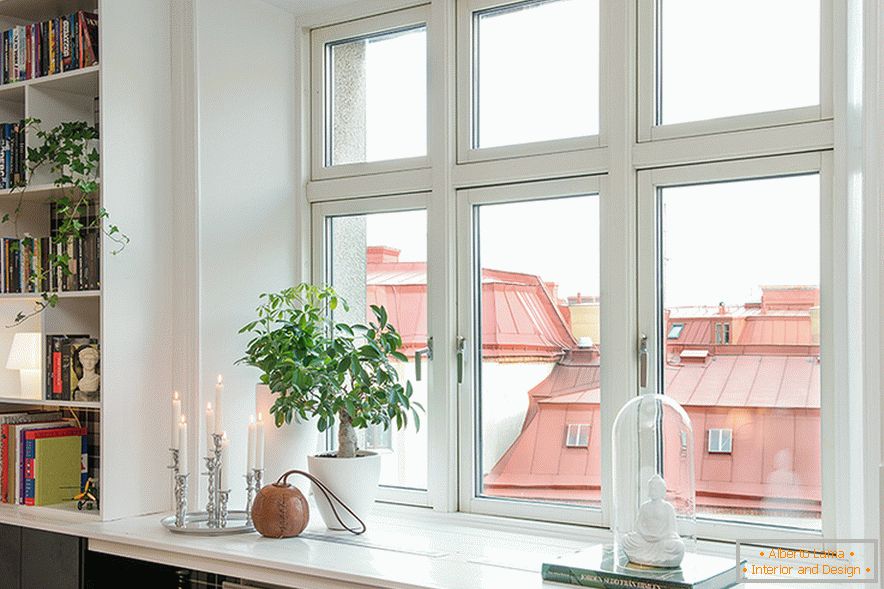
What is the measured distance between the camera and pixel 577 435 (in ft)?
9.41

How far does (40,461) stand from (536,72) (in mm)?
1900

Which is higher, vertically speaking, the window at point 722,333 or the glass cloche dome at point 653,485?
the window at point 722,333

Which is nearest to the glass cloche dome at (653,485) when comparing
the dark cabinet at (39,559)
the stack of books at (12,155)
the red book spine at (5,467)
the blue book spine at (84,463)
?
the dark cabinet at (39,559)

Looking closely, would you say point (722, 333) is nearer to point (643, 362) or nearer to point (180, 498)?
point (643, 362)

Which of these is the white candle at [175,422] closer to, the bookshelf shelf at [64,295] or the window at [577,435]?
the bookshelf shelf at [64,295]

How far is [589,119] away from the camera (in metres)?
2.86

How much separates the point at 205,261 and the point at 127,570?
0.94 meters

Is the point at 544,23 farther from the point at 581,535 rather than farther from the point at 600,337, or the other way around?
the point at 581,535

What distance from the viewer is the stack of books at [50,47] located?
118 inches

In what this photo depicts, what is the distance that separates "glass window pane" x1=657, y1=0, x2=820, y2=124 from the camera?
8.27 feet

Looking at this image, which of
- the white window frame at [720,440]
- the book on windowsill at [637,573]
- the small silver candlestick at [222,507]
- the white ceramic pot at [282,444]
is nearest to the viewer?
the book on windowsill at [637,573]

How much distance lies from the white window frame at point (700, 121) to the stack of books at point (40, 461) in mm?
Answer: 1959

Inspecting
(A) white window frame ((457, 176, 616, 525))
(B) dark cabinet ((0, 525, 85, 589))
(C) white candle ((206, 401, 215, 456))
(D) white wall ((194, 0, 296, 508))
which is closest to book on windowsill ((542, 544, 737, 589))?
(A) white window frame ((457, 176, 616, 525))

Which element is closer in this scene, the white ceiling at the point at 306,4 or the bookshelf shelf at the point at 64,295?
the bookshelf shelf at the point at 64,295
